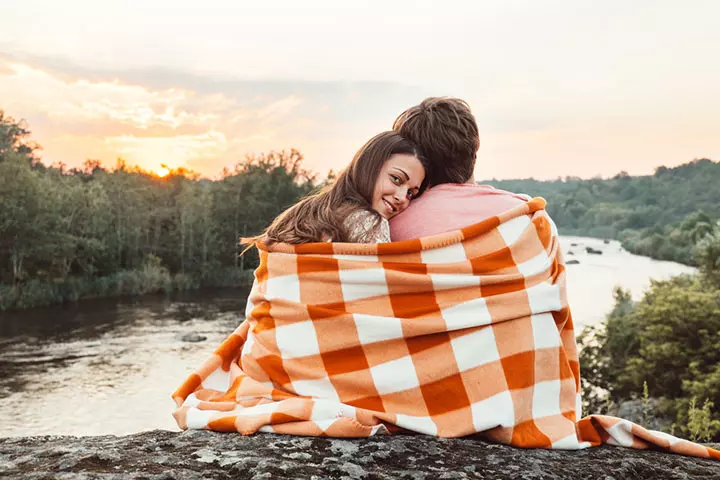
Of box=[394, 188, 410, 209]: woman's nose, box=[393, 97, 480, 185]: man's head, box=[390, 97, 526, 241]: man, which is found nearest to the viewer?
box=[390, 97, 526, 241]: man

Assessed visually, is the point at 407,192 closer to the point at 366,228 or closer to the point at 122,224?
the point at 366,228

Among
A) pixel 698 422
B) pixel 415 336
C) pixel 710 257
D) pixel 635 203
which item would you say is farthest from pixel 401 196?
pixel 635 203

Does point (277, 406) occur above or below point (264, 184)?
below

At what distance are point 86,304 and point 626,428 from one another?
36.5m

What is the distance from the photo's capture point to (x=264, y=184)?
165 ft

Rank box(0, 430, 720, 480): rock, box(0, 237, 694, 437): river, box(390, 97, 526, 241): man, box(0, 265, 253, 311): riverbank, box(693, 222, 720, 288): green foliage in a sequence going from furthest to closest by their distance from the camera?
box(0, 265, 253, 311): riverbank < box(693, 222, 720, 288): green foliage < box(0, 237, 694, 437): river < box(390, 97, 526, 241): man < box(0, 430, 720, 480): rock

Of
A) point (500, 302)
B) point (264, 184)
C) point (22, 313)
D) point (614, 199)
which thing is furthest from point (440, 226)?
point (614, 199)

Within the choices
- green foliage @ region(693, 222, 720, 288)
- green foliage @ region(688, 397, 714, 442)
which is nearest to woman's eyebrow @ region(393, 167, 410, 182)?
green foliage @ region(688, 397, 714, 442)

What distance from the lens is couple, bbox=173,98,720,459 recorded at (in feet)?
7.42

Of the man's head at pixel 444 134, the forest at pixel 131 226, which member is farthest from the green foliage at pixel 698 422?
the forest at pixel 131 226

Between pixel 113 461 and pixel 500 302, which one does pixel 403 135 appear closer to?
pixel 500 302

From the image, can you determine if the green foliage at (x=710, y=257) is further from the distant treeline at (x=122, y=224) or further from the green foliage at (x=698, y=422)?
the distant treeline at (x=122, y=224)

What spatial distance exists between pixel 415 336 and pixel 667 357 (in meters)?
15.6

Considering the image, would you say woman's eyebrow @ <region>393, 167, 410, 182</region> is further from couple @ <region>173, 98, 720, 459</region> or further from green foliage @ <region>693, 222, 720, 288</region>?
green foliage @ <region>693, 222, 720, 288</region>
